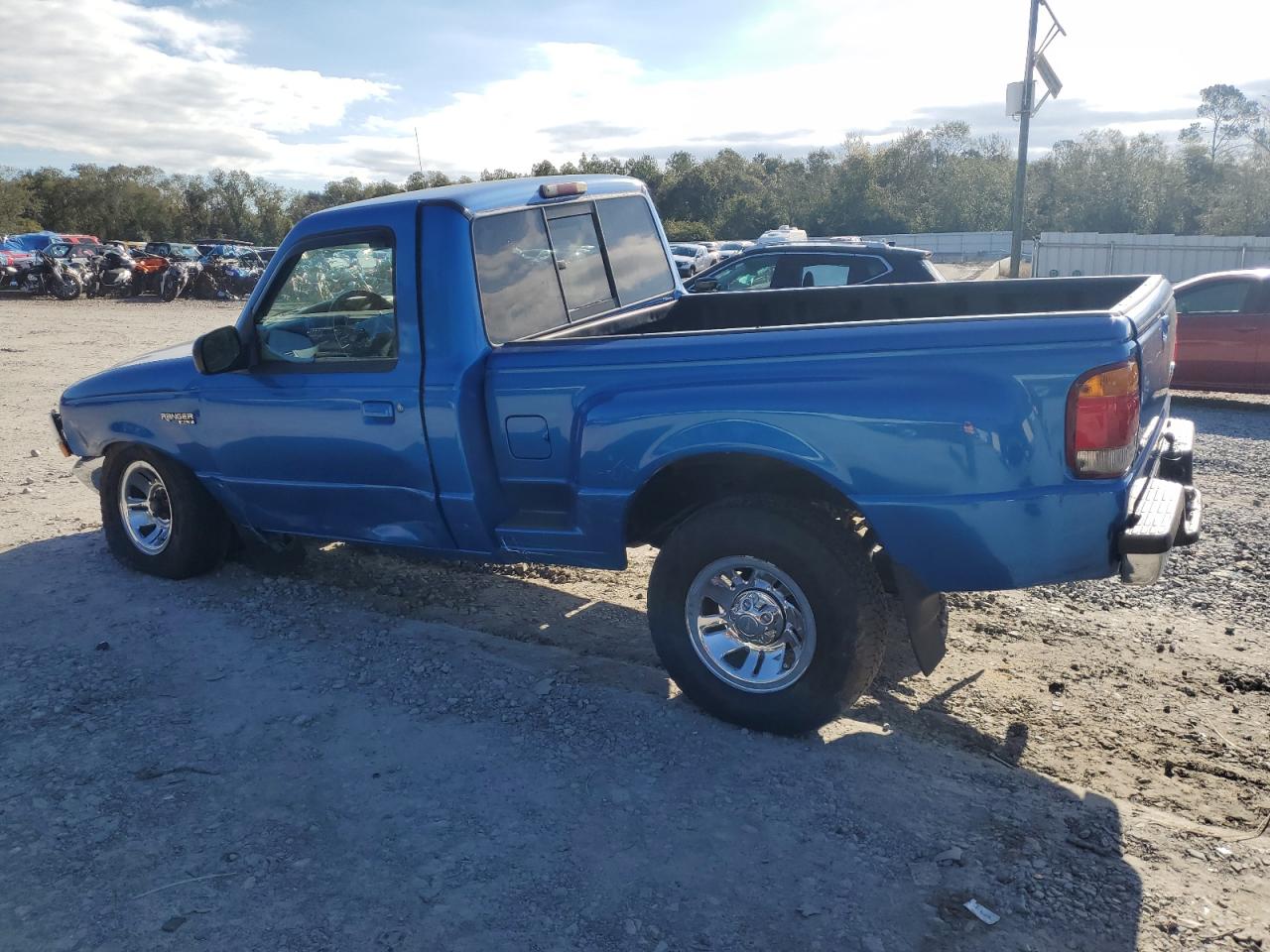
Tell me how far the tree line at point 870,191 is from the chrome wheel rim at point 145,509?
117ft

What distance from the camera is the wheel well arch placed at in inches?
155

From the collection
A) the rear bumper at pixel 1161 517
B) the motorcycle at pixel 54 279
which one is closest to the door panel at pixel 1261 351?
the rear bumper at pixel 1161 517

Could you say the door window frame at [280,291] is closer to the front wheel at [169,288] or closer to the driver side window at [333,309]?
the driver side window at [333,309]

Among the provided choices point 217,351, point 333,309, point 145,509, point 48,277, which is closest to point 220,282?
point 48,277

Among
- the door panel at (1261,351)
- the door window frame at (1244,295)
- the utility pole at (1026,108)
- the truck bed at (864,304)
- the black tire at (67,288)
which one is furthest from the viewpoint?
the black tire at (67,288)

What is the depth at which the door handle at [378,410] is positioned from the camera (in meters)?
4.55

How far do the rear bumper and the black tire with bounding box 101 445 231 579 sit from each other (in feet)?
15.0

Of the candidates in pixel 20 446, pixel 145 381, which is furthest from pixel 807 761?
pixel 20 446

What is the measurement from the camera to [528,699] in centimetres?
437

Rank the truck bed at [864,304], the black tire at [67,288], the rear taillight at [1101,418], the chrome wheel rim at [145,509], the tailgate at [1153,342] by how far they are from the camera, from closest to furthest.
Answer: the rear taillight at [1101,418], the tailgate at [1153,342], the truck bed at [864,304], the chrome wheel rim at [145,509], the black tire at [67,288]

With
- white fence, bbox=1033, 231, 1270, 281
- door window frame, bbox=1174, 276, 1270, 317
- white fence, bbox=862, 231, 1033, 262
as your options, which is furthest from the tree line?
door window frame, bbox=1174, 276, 1270, 317

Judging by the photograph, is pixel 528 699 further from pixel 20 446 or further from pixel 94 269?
pixel 94 269

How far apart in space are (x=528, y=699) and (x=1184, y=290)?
34.7 feet

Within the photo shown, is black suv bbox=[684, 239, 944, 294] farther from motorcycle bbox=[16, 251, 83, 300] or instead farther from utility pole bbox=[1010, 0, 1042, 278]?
motorcycle bbox=[16, 251, 83, 300]
